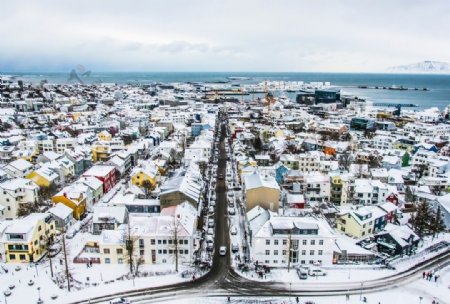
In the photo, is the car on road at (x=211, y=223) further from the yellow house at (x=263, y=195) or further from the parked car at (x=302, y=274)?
the parked car at (x=302, y=274)

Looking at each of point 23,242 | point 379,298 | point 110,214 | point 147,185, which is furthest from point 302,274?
point 147,185

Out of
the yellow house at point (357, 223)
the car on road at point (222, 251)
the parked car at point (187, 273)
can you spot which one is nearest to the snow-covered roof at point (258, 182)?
the yellow house at point (357, 223)

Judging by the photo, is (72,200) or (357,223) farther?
(72,200)

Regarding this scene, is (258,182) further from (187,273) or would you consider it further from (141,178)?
(141,178)

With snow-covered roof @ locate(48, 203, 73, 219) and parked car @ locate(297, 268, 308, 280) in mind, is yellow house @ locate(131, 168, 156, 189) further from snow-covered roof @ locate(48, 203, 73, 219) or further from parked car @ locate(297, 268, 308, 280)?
parked car @ locate(297, 268, 308, 280)

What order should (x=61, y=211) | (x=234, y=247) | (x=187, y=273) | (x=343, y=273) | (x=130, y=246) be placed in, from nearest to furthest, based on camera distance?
(x=187, y=273) < (x=130, y=246) < (x=343, y=273) < (x=234, y=247) < (x=61, y=211)

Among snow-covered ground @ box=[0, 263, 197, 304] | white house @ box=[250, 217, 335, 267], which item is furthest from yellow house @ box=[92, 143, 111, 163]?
white house @ box=[250, 217, 335, 267]

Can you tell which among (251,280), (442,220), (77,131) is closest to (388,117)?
(442,220)
